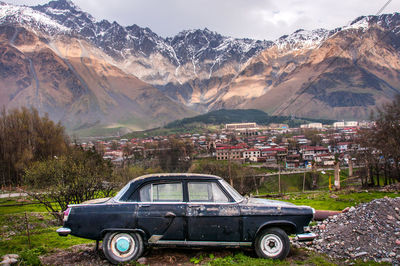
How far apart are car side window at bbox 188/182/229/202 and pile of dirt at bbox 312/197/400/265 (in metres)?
3.73

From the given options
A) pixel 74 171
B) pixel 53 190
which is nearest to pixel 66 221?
pixel 53 190

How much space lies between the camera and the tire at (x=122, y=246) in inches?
308

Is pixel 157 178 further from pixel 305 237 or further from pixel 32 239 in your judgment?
pixel 32 239

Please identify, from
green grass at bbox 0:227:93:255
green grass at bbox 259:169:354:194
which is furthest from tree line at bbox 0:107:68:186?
green grass at bbox 0:227:93:255

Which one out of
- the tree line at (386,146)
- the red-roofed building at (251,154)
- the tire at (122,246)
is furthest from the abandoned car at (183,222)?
the red-roofed building at (251,154)

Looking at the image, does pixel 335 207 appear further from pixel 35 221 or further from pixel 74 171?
pixel 35 221

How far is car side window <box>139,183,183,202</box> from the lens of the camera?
8.13 metres

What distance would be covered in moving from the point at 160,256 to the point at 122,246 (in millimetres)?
1046

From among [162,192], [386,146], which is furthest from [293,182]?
[162,192]

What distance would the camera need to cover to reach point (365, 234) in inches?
362

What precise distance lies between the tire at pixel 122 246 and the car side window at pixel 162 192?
3.34 feet

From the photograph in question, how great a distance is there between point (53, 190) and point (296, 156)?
300 feet

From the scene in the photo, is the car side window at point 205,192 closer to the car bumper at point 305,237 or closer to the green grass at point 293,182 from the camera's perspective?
the car bumper at point 305,237

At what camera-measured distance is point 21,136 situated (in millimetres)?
62281
